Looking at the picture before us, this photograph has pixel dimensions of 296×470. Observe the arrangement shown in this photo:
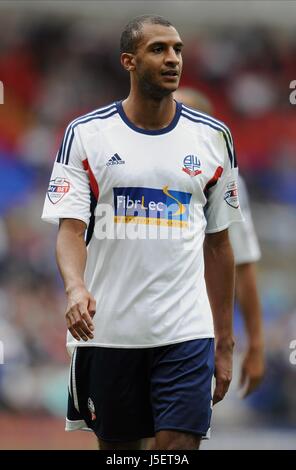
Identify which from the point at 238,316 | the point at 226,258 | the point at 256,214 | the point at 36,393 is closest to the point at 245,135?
the point at 256,214

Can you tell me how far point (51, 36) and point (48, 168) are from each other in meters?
2.18

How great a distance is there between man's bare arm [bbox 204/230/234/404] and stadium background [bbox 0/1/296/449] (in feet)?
17.7

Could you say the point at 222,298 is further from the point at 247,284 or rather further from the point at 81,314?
the point at 247,284

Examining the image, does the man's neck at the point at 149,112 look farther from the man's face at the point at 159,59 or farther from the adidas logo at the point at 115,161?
the adidas logo at the point at 115,161

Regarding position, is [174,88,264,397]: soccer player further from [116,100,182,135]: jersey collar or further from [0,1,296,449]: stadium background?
[0,1,296,449]: stadium background

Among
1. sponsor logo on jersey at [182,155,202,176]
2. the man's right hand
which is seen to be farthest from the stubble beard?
the man's right hand

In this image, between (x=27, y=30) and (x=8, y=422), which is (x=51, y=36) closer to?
(x=27, y=30)

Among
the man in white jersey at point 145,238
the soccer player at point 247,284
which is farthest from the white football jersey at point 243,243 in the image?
the man in white jersey at point 145,238

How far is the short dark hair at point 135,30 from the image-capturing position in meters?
5.31

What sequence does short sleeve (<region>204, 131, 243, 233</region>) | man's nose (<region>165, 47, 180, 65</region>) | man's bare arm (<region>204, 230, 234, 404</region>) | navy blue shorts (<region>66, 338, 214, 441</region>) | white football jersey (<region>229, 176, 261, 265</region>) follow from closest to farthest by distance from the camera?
1. navy blue shorts (<region>66, 338, 214, 441</region>)
2. man's nose (<region>165, 47, 180, 65</region>)
3. short sleeve (<region>204, 131, 243, 233</region>)
4. man's bare arm (<region>204, 230, 234, 404</region>)
5. white football jersey (<region>229, 176, 261, 265</region>)

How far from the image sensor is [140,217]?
5.22 meters

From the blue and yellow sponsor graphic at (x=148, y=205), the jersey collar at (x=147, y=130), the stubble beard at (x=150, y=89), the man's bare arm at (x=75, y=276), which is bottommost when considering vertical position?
the man's bare arm at (x=75, y=276)

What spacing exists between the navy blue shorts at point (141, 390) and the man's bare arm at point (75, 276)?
1.69 feet

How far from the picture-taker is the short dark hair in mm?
5309
